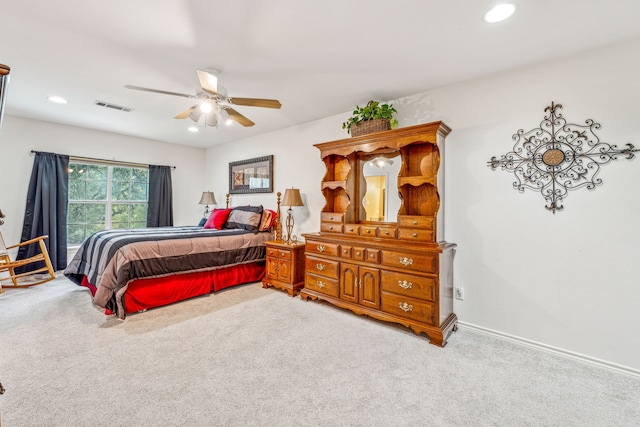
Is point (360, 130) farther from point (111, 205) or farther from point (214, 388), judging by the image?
point (111, 205)

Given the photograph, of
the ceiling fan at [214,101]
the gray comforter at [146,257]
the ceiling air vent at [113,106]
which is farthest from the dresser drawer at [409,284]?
the ceiling air vent at [113,106]

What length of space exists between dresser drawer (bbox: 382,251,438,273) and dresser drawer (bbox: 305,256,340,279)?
0.58 m

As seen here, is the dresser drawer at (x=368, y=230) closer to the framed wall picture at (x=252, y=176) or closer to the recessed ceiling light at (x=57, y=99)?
the framed wall picture at (x=252, y=176)

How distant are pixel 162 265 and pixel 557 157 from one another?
3.74 meters

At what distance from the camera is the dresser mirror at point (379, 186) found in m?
2.95

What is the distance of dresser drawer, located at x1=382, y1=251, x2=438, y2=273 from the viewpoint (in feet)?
7.55

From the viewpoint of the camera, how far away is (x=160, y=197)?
5.29m

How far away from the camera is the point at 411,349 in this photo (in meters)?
2.20

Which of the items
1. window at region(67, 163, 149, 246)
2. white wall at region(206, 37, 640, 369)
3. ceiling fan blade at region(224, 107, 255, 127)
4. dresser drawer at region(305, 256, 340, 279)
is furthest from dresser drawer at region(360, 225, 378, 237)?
window at region(67, 163, 149, 246)

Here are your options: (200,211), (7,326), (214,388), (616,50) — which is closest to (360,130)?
(616,50)

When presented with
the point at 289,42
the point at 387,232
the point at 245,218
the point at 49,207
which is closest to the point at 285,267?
the point at 245,218

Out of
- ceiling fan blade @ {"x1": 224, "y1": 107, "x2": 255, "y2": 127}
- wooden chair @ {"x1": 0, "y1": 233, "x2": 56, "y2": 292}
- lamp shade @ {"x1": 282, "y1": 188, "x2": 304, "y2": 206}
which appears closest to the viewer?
ceiling fan blade @ {"x1": 224, "y1": 107, "x2": 255, "y2": 127}

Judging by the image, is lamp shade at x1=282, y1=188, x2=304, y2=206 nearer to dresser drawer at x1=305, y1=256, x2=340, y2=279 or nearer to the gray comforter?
the gray comforter

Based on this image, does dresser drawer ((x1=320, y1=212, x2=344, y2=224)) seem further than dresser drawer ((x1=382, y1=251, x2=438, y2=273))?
Yes
